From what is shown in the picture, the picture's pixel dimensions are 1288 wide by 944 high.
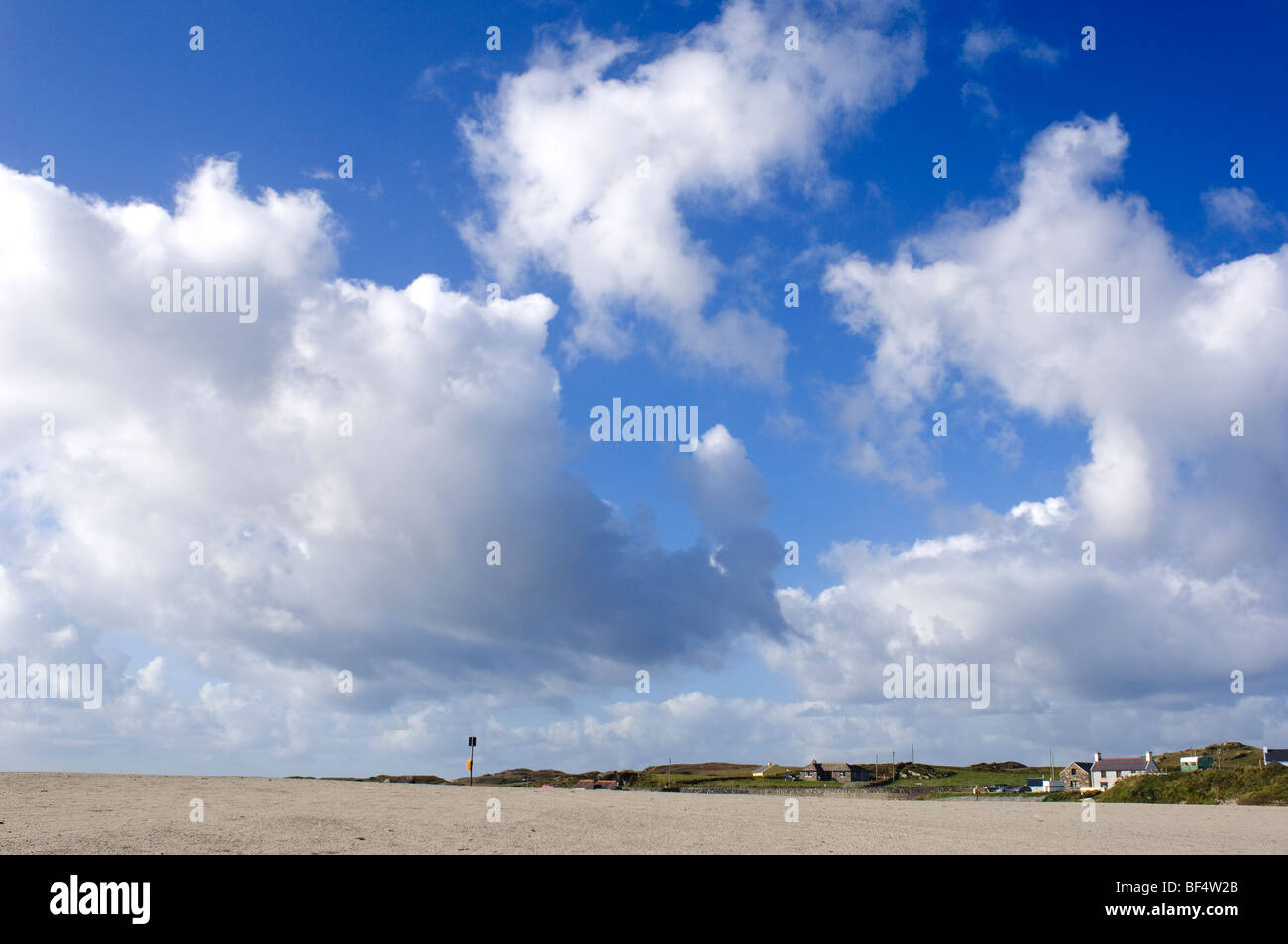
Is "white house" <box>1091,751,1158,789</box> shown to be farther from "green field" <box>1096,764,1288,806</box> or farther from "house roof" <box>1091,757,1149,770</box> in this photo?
"green field" <box>1096,764,1288,806</box>

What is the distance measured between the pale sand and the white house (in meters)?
98.7

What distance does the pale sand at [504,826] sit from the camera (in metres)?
27.1

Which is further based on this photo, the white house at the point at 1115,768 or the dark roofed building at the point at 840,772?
the dark roofed building at the point at 840,772

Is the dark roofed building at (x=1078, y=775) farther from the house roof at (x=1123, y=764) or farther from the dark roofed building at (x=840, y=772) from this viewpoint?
the dark roofed building at (x=840, y=772)

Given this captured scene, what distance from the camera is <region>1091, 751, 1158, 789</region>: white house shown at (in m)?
141

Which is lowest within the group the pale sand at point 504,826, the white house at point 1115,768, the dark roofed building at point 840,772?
the dark roofed building at point 840,772

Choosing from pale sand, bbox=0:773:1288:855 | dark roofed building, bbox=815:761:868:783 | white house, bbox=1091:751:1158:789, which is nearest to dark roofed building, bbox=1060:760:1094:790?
white house, bbox=1091:751:1158:789

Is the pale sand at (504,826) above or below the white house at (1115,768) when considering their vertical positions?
above

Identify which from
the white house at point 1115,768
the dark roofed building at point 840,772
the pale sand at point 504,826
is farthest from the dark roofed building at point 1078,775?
the pale sand at point 504,826

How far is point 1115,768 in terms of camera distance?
474 ft

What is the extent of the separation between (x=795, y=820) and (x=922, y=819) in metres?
8.33
